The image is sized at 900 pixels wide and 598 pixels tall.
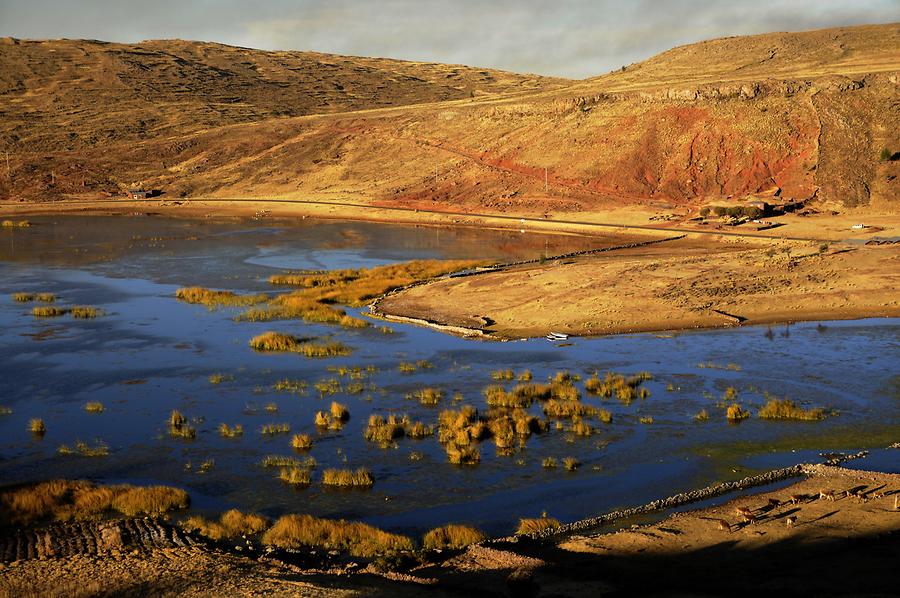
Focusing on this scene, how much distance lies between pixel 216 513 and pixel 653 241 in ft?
175

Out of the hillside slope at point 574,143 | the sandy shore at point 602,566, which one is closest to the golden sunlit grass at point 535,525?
the sandy shore at point 602,566

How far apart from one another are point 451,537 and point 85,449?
12563 millimetres

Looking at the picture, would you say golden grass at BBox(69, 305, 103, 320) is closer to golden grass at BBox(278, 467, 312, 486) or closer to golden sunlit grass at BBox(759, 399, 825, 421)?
golden grass at BBox(278, 467, 312, 486)

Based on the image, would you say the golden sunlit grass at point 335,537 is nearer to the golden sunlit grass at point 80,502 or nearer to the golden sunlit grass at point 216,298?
the golden sunlit grass at point 80,502

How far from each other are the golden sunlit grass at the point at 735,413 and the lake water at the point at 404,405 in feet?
1.29

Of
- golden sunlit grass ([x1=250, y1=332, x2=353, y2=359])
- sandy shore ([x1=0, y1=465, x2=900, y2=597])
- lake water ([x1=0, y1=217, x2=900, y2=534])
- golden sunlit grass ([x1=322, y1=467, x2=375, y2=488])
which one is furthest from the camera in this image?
golden sunlit grass ([x1=250, y1=332, x2=353, y2=359])

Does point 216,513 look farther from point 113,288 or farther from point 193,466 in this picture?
point 113,288

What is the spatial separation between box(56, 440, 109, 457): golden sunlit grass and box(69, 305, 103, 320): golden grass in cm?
2141

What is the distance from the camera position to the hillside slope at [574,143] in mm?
89312

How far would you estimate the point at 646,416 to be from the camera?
102ft

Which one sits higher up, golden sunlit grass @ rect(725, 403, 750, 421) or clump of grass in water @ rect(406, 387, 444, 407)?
clump of grass in water @ rect(406, 387, 444, 407)

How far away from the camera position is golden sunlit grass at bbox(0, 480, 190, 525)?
23.0m

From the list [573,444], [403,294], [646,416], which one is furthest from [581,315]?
[573,444]

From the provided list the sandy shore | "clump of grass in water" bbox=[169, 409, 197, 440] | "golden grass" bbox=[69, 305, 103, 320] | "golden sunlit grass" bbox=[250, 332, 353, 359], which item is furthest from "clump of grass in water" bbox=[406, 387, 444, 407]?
"golden grass" bbox=[69, 305, 103, 320]
